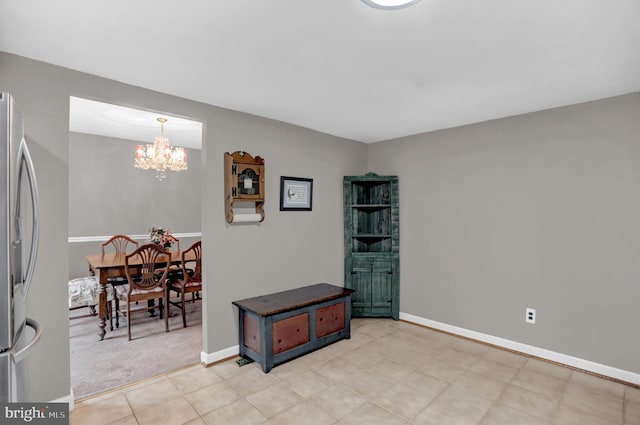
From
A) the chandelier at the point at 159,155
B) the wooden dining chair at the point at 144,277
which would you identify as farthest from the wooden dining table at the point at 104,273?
the chandelier at the point at 159,155

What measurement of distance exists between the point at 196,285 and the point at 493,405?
10.6ft

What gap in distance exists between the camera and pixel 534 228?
3143 mm

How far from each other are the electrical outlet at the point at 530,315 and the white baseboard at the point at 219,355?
9.07 ft

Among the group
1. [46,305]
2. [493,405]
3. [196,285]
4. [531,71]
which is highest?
[531,71]

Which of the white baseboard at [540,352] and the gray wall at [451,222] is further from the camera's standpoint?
the white baseboard at [540,352]

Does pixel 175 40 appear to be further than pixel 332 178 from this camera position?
No

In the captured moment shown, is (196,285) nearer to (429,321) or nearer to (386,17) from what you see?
(429,321)

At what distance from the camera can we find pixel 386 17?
163 cm

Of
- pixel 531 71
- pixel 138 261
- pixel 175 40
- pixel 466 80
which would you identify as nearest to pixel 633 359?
pixel 531 71

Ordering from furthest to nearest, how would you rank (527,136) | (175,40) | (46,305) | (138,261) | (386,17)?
(138,261), (527,136), (46,305), (175,40), (386,17)

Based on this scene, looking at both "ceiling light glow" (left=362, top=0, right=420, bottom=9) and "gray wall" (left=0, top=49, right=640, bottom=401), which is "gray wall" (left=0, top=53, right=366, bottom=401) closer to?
"gray wall" (left=0, top=49, right=640, bottom=401)

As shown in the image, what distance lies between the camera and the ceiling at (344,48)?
1.59m

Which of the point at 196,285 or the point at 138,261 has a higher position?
the point at 138,261

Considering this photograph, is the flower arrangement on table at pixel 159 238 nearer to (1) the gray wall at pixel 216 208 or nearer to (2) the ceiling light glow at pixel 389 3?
(1) the gray wall at pixel 216 208
